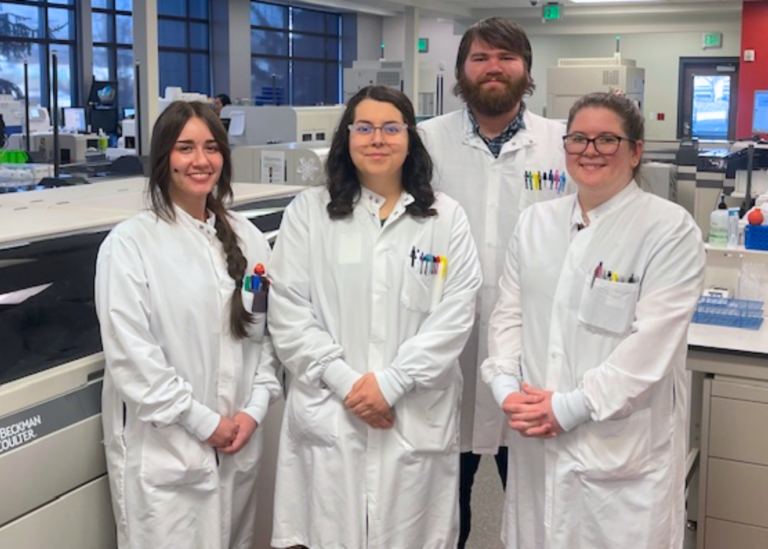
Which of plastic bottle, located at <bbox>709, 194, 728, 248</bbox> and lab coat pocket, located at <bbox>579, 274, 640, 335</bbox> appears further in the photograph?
plastic bottle, located at <bbox>709, 194, 728, 248</bbox>

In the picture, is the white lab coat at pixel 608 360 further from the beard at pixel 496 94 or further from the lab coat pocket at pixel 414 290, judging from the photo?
the beard at pixel 496 94

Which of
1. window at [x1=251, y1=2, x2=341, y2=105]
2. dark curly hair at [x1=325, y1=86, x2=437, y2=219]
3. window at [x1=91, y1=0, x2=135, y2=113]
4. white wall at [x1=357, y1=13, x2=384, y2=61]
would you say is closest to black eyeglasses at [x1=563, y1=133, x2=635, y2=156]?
dark curly hair at [x1=325, y1=86, x2=437, y2=219]

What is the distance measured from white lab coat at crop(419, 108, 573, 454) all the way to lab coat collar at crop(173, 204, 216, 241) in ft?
1.92

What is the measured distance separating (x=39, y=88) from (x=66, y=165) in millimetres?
5393

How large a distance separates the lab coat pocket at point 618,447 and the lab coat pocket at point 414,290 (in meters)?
0.42

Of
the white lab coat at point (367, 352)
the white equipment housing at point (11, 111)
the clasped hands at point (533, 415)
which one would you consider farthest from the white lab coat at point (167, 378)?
the white equipment housing at point (11, 111)

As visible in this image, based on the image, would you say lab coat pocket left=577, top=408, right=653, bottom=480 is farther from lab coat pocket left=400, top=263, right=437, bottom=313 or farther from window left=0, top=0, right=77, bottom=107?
window left=0, top=0, right=77, bottom=107

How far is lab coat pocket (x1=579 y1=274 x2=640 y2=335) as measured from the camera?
1726mm

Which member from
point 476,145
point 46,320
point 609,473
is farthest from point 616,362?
point 46,320

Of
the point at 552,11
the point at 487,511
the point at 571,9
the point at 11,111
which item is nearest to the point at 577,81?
the point at 11,111

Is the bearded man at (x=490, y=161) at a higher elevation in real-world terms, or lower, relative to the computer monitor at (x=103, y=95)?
lower

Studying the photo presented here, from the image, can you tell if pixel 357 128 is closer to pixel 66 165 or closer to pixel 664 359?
pixel 664 359

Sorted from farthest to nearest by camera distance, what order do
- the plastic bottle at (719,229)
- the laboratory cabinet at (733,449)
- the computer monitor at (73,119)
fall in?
the computer monitor at (73,119)
the plastic bottle at (719,229)
the laboratory cabinet at (733,449)

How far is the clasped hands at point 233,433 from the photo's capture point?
1751mm
